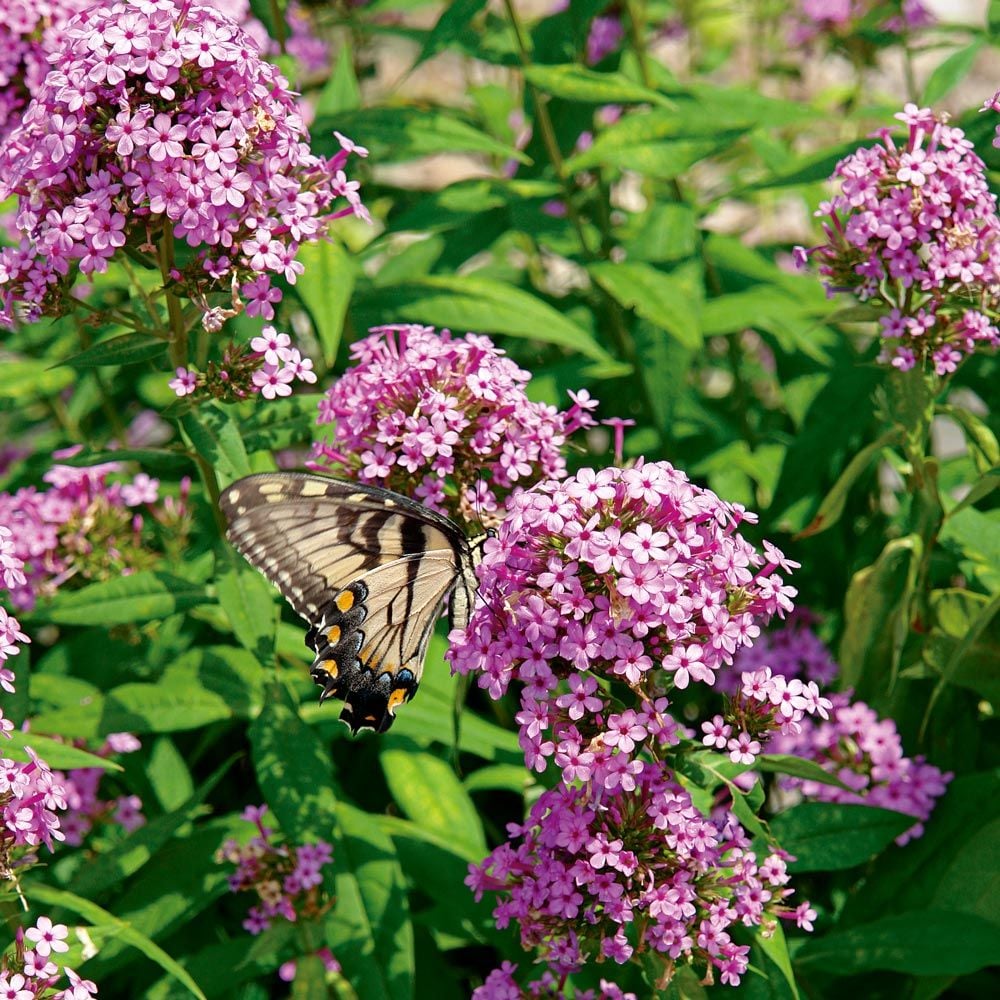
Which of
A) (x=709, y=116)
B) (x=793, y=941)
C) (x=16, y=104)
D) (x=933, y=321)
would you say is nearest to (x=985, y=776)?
(x=793, y=941)

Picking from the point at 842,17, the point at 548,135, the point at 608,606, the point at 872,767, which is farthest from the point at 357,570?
Answer: the point at 842,17

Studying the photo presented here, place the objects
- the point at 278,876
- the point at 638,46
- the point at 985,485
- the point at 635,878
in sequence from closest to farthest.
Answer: the point at 635,878
the point at 985,485
the point at 278,876
the point at 638,46

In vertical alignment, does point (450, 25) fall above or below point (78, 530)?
above

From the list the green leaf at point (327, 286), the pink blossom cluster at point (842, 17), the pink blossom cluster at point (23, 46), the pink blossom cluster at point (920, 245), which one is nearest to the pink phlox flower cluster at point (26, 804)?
the green leaf at point (327, 286)

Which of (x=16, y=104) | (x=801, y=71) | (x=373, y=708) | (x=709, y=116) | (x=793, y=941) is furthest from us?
(x=801, y=71)

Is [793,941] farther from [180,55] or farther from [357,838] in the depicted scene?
[180,55]

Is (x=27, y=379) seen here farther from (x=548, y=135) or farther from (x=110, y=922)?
(x=110, y=922)

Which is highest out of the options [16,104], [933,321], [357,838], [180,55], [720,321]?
[180,55]
